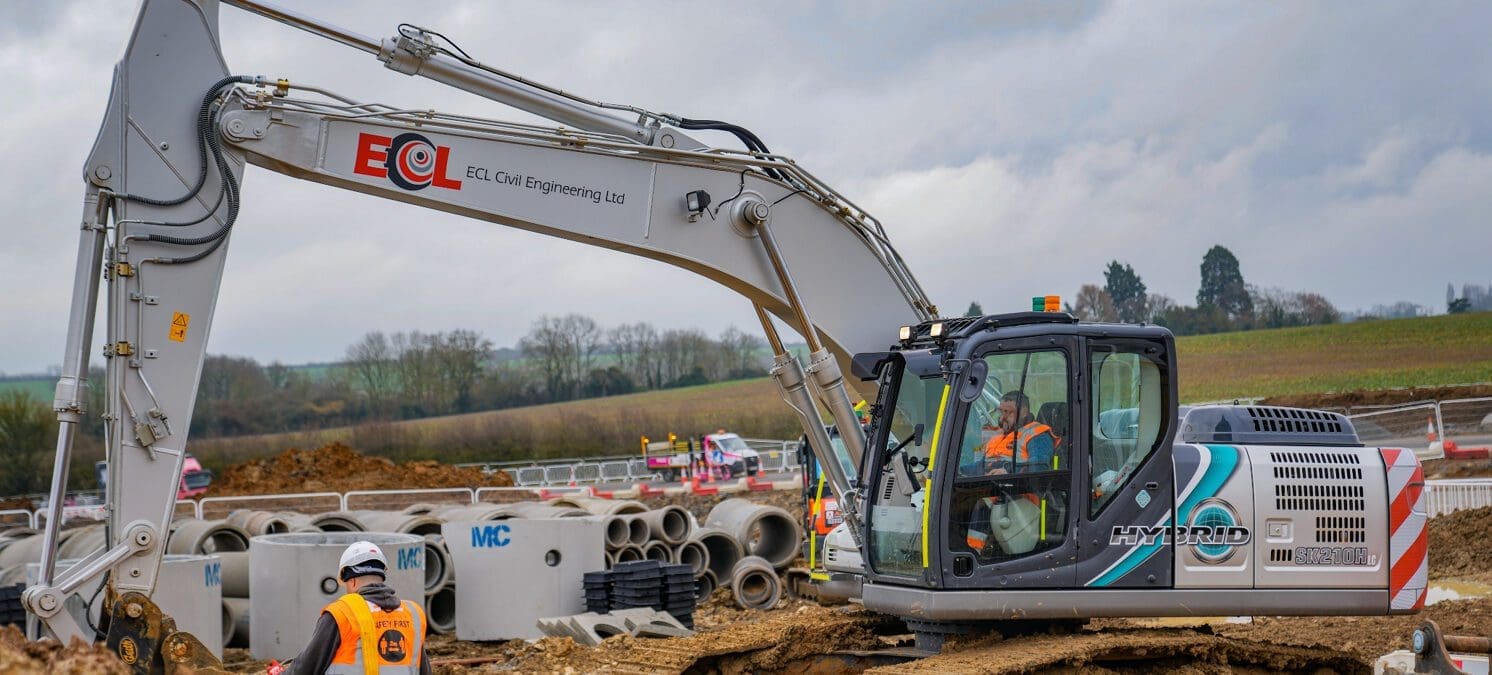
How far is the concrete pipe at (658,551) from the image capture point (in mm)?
16891

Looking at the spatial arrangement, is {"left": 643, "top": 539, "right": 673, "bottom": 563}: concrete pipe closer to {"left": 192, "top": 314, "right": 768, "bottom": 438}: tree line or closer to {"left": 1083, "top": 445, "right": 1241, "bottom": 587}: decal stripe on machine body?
{"left": 1083, "top": 445, "right": 1241, "bottom": 587}: decal stripe on machine body

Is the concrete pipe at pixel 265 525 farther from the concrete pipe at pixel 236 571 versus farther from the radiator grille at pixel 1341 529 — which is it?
the radiator grille at pixel 1341 529

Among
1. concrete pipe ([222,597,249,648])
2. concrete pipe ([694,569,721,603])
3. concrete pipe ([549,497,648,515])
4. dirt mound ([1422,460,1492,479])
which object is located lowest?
concrete pipe ([222,597,249,648])

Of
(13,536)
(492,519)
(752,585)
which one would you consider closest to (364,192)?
(492,519)

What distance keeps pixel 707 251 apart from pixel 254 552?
20.4 feet

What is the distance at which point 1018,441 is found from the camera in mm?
7695

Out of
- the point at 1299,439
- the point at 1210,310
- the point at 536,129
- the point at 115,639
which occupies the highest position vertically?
the point at 1210,310

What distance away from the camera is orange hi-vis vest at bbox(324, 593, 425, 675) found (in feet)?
18.3

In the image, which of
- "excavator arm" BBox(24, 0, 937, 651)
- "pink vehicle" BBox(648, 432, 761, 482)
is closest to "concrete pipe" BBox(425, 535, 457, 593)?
"excavator arm" BBox(24, 0, 937, 651)

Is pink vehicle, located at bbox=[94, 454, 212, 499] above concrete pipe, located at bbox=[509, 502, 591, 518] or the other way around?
above

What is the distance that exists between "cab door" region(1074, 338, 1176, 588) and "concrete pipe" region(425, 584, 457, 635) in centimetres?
847

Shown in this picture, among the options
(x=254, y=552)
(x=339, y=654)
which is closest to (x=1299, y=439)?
(x=339, y=654)

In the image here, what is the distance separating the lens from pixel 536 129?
834 centimetres

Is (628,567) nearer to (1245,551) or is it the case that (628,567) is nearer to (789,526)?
(789,526)
